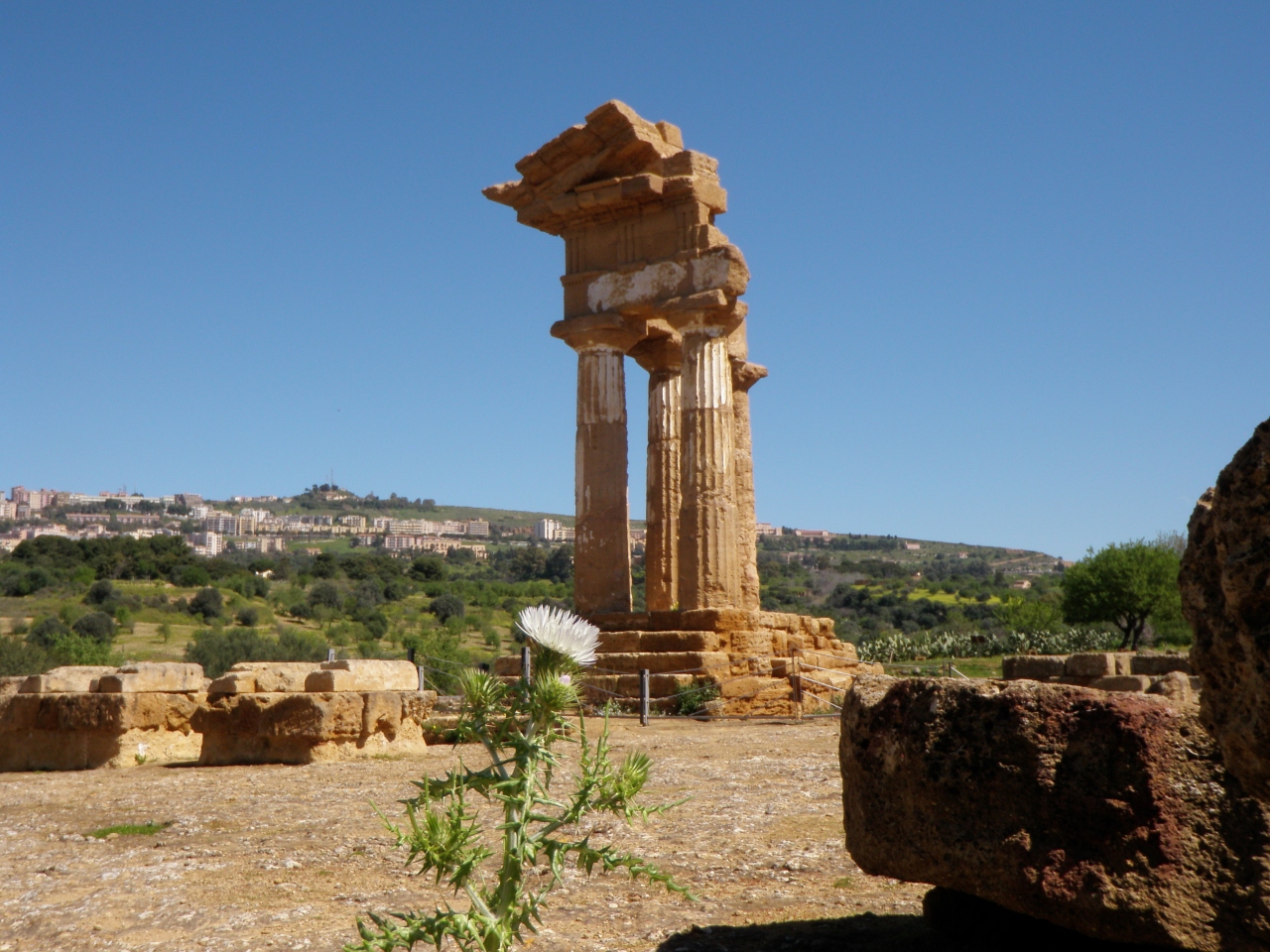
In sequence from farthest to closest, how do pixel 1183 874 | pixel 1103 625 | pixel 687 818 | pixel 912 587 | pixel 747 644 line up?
pixel 912 587 → pixel 1103 625 → pixel 747 644 → pixel 687 818 → pixel 1183 874

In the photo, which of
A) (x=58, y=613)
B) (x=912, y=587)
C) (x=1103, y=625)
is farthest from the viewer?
(x=912, y=587)

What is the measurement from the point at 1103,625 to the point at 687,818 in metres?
39.5

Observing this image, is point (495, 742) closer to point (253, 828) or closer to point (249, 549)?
point (253, 828)

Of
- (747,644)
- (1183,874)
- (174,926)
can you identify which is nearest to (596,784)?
(1183,874)

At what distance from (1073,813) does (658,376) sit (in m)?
17.3

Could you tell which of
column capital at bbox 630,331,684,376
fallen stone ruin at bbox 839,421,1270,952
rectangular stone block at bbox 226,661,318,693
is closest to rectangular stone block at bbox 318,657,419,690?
rectangular stone block at bbox 226,661,318,693

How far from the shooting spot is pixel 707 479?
18250 millimetres

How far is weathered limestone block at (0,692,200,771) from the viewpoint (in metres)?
11.2

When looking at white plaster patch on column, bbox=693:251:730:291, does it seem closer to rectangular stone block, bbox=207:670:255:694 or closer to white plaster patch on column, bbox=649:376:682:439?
white plaster patch on column, bbox=649:376:682:439

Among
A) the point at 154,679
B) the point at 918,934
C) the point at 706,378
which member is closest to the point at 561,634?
the point at 918,934

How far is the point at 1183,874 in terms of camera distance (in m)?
3.21

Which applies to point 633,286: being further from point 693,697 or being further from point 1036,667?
point 1036,667

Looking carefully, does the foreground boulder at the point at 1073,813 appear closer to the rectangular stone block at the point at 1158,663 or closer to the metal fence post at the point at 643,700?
the metal fence post at the point at 643,700

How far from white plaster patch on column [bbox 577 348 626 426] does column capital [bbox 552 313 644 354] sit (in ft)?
0.35
